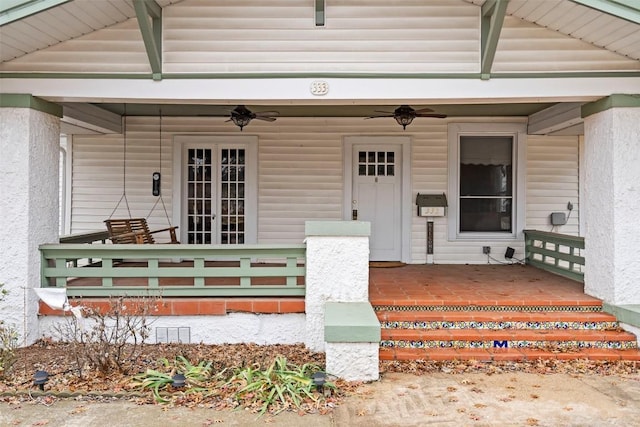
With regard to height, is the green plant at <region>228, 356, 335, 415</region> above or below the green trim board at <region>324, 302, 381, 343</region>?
below

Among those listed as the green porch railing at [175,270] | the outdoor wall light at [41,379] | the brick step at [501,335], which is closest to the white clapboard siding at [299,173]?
the green porch railing at [175,270]

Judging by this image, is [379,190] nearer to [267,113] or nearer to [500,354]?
[267,113]

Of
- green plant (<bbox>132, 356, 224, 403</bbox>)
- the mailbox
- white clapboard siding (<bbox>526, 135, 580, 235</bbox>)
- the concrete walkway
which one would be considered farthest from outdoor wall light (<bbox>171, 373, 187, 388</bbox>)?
white clapboard siding (<bbox>526, 135, 580, 235</bbox>)

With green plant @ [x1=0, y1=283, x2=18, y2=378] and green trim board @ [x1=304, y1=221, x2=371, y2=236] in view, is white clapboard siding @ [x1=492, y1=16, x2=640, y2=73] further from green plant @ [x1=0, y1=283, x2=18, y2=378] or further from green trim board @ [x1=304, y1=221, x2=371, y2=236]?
green plant @ [x1=0, y1=283, x2=18, y2=378]

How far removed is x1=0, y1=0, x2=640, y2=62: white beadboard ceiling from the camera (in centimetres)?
434

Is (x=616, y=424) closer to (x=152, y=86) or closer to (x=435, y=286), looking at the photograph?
(x=435, y=286)

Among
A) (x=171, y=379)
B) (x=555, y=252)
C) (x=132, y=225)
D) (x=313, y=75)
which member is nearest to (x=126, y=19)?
(x=313, y=75)

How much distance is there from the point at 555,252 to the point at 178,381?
5.51 meters

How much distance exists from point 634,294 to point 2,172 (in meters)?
6.63

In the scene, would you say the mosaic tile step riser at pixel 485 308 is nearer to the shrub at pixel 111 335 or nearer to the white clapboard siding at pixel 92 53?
the shrub at pixel 111 335

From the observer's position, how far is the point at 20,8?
4141mm

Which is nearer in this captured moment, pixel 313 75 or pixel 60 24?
pixel 60 24

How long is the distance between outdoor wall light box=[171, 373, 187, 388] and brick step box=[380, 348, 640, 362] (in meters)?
1.81

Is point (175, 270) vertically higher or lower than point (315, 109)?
lower
